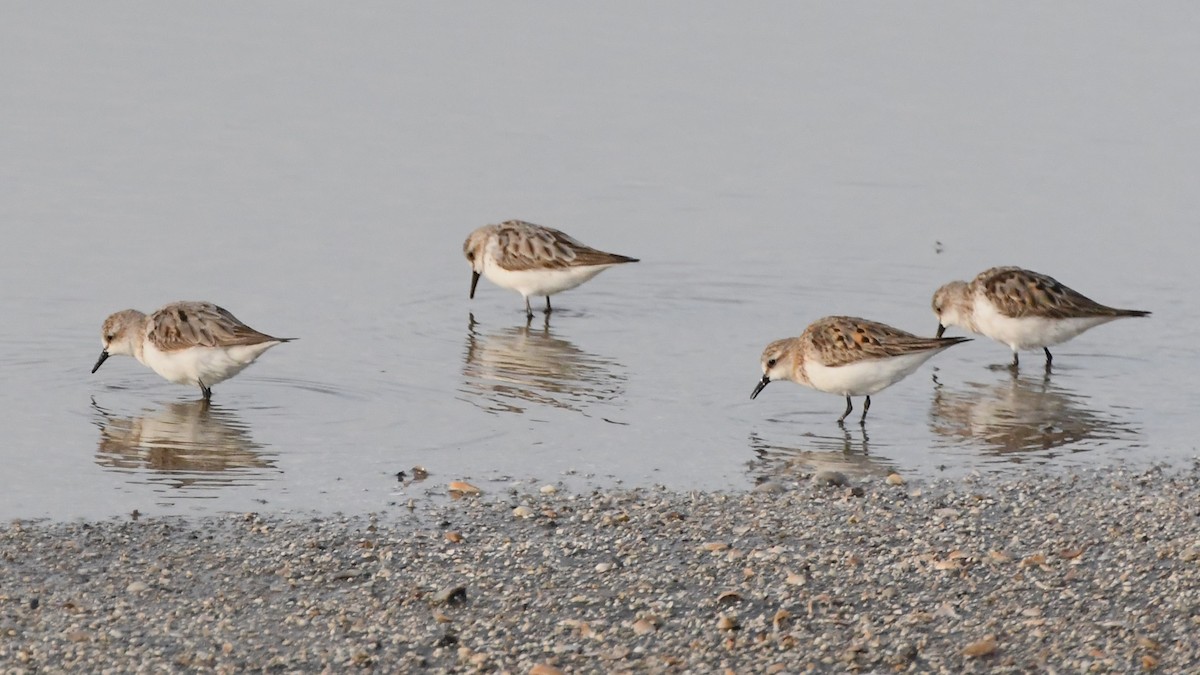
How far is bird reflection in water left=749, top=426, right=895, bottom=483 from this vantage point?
11.3 metres

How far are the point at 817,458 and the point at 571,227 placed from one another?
810 centimetres

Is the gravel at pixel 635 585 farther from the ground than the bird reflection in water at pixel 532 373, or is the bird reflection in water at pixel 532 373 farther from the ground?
the bird reflection in water at pixel 532 373

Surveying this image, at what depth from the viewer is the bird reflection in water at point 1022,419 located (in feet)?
40.2

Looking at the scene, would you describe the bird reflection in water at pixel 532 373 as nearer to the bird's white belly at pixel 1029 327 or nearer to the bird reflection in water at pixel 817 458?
the bird reflection in water at pixel 817 458

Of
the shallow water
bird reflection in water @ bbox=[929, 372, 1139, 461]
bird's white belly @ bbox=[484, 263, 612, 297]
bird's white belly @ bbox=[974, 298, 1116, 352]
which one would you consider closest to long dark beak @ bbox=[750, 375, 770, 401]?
the shallow water

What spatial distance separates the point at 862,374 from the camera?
12.6 metres

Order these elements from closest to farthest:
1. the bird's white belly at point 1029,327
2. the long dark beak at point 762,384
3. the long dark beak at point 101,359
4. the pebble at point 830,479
Result: the pebble at point 830,479, the long dark beak at point 762,384, the long dark beak at point 101,359, the bird's white belly at point 1029,327

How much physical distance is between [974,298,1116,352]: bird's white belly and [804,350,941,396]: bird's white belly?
2129 mm

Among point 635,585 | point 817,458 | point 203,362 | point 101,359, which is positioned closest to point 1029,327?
point 817,458

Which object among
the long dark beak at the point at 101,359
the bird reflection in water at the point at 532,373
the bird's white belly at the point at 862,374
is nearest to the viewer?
the bird's white belly at the point at 862,374

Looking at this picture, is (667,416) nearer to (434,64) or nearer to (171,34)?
(434,64)

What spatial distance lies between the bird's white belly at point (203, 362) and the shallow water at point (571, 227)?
0.28 metres

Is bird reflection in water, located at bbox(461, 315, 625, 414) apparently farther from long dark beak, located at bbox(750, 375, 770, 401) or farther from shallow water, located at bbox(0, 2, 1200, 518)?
long dark beak, located at bbox(750, 375, 770, 401)

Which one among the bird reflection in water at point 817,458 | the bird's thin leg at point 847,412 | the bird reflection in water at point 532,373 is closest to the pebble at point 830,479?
the bird reflection in water at point 817,458
